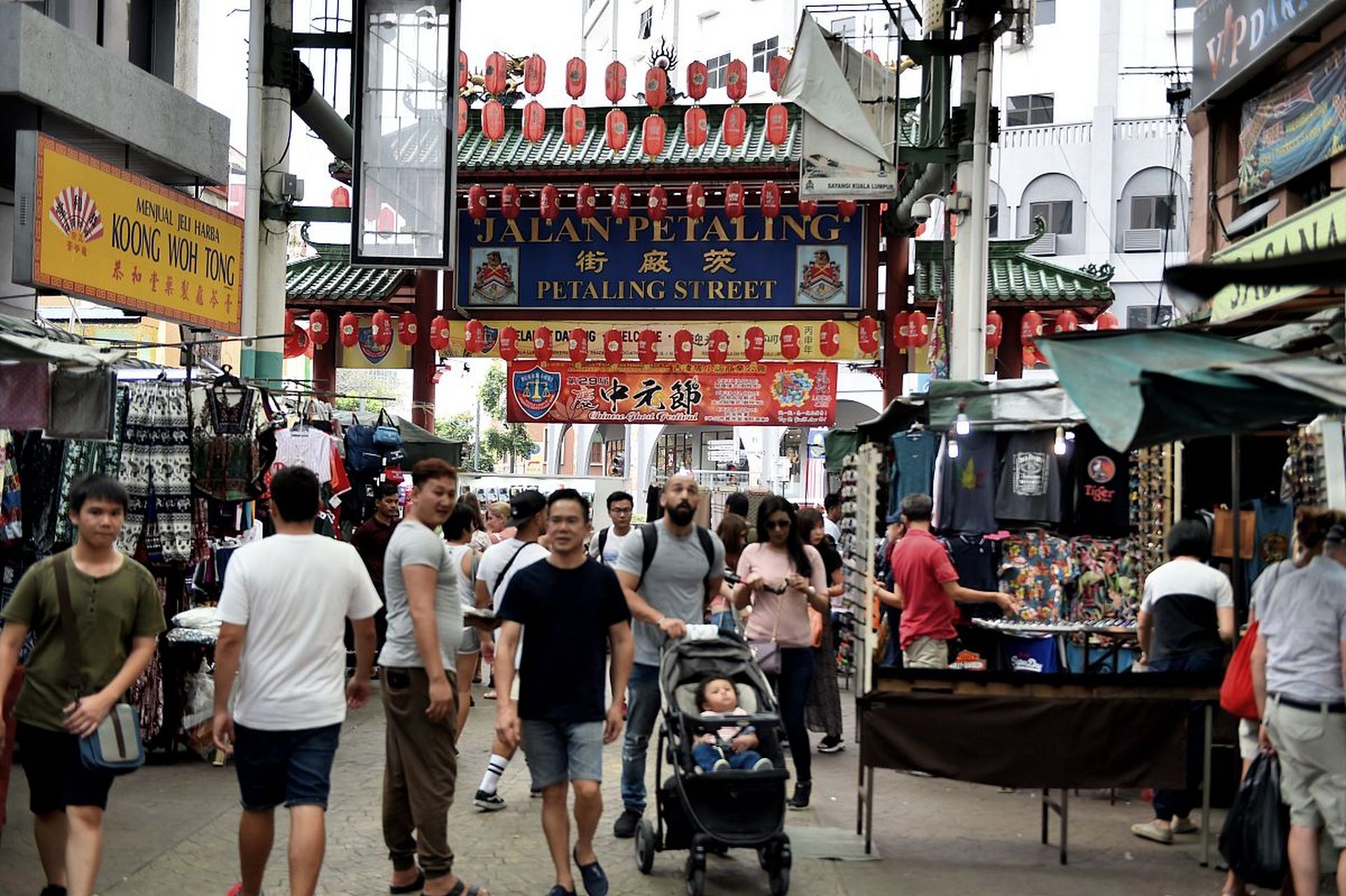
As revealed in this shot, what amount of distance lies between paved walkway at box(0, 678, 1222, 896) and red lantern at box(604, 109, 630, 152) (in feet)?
43.1

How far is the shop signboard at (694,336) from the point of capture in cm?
2114

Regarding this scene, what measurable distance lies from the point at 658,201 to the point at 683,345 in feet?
7.15

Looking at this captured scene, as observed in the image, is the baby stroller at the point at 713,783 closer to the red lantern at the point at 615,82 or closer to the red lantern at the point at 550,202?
the red lantern at the point at 550,202

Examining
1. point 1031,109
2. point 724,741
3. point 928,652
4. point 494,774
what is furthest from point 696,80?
point 1031,109

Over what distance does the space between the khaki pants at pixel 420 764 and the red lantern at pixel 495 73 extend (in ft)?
53.2

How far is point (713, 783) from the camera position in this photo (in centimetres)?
667

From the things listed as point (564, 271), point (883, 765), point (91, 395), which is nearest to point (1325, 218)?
point (883, 765)

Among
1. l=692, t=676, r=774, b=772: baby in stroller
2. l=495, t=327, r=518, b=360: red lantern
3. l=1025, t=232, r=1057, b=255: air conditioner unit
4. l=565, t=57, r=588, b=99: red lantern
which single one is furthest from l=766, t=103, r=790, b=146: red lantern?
l=1025, t=232, r=1057, b=255: air conditioner unit

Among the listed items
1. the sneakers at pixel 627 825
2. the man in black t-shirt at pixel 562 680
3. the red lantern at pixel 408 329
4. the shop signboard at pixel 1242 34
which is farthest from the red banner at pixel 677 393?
the man in black t-shirt at pixel 562 680

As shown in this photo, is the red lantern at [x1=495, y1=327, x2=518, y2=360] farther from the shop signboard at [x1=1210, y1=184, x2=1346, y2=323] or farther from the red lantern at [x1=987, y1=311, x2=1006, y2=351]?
the shop signboard at [x1=1210, y1=184, x2=1346, y2=323]

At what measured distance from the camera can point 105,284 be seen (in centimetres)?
1153

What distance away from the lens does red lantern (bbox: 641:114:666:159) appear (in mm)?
20125

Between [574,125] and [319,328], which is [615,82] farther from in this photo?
[319,328]

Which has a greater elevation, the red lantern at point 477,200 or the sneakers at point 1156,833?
the red lantern at point 477,200
